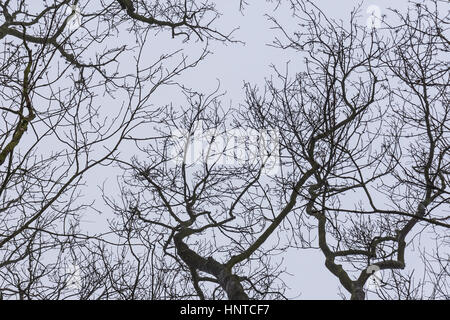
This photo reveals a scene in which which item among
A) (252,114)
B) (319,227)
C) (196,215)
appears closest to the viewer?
(252,114)

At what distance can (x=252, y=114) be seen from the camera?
7145 mm

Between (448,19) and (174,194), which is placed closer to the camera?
(448,19)

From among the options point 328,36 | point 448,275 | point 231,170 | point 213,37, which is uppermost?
point 213,37

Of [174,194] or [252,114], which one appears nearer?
[252,114]
